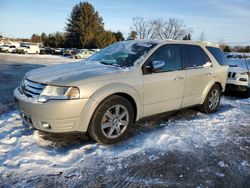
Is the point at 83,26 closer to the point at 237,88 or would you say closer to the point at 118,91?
the point at 237,88

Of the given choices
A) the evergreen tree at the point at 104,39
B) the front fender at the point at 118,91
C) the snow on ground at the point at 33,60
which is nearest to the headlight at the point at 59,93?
the front fender at the point at 118,91

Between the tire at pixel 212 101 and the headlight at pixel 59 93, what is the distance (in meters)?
3.49

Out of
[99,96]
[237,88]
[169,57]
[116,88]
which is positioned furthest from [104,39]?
[99,96]

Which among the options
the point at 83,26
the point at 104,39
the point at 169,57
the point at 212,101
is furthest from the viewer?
the point at 83,26

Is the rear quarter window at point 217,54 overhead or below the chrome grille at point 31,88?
overhead

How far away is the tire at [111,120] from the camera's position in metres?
4.49

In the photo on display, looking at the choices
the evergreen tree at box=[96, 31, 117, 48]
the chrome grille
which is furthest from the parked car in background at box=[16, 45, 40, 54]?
the chrome grille

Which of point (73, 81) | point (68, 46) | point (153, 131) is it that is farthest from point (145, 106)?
point (68, 46)

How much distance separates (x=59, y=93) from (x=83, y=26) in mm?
71255

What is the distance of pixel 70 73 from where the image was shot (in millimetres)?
4621

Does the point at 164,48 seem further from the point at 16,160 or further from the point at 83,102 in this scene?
the point at 16,160

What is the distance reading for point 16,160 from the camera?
3.97 metres

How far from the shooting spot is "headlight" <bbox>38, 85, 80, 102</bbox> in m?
4.21

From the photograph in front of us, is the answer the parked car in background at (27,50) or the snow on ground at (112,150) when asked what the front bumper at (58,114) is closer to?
the snow on ground at (112,150)
